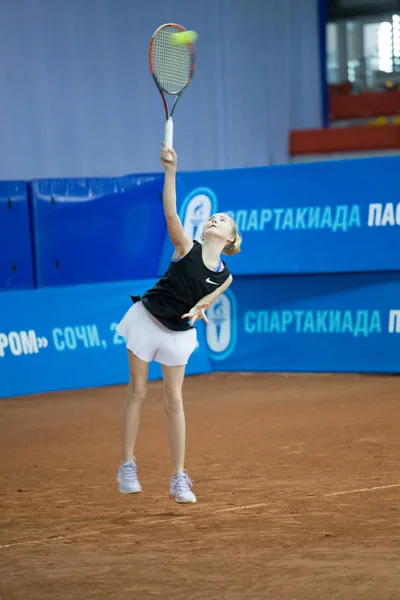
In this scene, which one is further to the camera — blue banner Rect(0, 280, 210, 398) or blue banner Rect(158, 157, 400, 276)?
blue banner Rect(158, 157, 400, 276)

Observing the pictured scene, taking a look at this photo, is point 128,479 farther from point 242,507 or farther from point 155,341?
point 155,341

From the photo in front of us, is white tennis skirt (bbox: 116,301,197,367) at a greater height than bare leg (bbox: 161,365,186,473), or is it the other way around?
white tennis skirt (bbox: 116,301,197,367)

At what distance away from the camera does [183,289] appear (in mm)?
5758

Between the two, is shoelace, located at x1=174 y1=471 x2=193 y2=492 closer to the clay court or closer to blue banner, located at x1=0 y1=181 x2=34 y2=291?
the clay court

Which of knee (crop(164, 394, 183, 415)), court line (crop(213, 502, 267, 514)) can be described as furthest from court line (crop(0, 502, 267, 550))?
knee (crop(164, 394, 183, 415))

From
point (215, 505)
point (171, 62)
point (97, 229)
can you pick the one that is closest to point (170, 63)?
point (171, 62)

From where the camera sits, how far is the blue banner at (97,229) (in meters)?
10.6

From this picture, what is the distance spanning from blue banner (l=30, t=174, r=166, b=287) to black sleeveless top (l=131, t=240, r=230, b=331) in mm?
5019

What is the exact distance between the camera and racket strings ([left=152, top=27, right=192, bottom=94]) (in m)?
6.22

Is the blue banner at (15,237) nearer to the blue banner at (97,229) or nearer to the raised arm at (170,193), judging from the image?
the blue banner at (97,229)

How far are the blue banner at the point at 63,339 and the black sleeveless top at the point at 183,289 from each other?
15.2 ft

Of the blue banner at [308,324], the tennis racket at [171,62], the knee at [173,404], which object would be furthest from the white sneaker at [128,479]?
the blue banner at [308,324]

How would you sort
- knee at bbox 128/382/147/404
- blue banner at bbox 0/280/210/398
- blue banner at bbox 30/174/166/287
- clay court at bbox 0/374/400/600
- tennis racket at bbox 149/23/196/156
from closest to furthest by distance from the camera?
clay court at bbox 0/374/400/600, knee at bbox 128/382/147/404, tennis racket at bbox 149/23/196/156, blue banner at bbox 0/280/210/398, blue banner at bbox 30/174/166/287

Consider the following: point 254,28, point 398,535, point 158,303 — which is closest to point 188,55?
point 158,303
